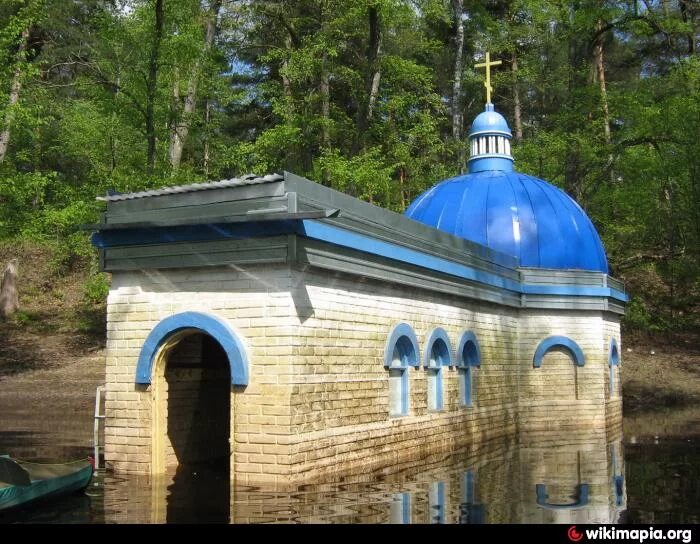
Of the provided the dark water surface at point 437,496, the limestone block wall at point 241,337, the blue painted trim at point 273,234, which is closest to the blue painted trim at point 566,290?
the blue painted trim at point 273,234

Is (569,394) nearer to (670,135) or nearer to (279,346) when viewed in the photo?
(279,346)

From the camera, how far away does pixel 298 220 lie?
1082 cm

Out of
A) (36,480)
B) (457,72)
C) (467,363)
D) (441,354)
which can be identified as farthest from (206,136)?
(36,480)

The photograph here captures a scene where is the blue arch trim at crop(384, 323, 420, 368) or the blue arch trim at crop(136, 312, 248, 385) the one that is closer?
the blue arch trim at crop(136, 312, 248, 385)

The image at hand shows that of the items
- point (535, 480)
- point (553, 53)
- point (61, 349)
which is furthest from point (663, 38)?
point (535, 480)

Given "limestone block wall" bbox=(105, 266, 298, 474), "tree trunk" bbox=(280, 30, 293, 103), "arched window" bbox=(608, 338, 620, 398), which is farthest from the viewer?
"tree trunk" bbox=(280, 30, 293, 103)

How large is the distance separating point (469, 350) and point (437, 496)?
6.72 meters

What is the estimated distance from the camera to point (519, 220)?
21.1 m

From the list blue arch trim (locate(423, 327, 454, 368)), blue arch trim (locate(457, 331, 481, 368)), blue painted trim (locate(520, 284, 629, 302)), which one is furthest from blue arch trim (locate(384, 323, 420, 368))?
blue painted trim (locate(520, 284, 629, 302))

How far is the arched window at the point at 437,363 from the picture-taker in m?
15.1

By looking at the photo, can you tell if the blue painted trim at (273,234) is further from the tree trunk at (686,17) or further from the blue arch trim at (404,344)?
the tree trunk at (686,17)

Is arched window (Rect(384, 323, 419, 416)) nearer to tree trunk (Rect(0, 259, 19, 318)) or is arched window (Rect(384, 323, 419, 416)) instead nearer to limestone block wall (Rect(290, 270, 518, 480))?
limestone block wall (Rect(290, 270, 518, 480))

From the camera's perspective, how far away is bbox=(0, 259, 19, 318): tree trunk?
3359 centimetres

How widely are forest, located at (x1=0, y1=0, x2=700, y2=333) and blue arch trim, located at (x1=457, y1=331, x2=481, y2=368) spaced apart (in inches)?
417
